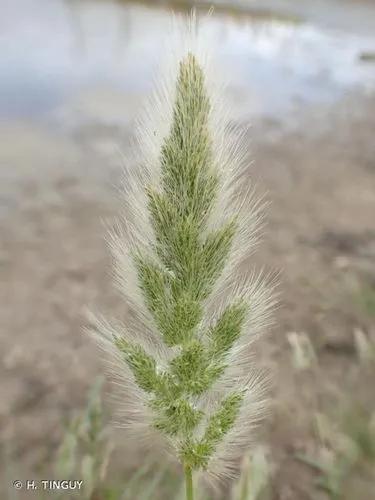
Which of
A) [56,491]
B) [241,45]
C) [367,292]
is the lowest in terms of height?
[241,45]

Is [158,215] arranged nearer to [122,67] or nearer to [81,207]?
[81,207]

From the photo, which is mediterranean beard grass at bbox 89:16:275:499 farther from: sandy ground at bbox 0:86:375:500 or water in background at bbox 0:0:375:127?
water in background at bbox 0:0:375:127

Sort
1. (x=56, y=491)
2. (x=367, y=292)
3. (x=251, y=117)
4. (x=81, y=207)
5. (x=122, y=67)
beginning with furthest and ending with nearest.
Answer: (x=122, y=67) → (x=251, y=117) → (x=81, y=207) → (x=367, y=292) → (x=56, y=491)

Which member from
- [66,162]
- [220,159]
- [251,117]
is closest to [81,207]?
[66,162]

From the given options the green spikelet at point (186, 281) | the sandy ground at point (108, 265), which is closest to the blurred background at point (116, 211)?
the sandy ground at point (108, 265)

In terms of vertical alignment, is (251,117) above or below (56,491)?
below

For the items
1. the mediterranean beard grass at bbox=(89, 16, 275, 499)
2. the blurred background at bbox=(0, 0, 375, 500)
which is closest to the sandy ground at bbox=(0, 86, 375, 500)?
the blurred background at bbox=(0, 0, 375, 500)

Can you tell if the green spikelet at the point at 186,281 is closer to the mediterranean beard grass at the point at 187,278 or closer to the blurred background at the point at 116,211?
the mediterranean beard grass at the point at 187,278
